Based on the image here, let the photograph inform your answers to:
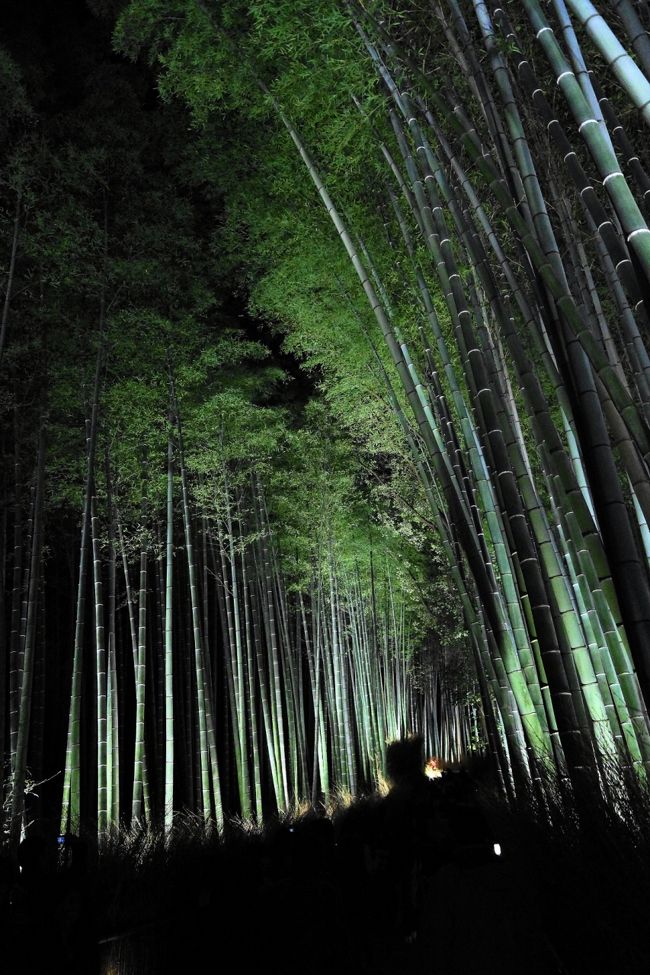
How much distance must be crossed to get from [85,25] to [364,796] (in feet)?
28.7

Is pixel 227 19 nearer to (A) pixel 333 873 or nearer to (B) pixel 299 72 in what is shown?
(B) pixel 299 72

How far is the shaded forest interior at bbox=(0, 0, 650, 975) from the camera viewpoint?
2145 mm

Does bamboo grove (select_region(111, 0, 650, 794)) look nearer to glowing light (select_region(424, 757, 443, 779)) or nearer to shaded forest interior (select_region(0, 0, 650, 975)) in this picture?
shaded forest interior (select_region(0, 0, 650, 975))

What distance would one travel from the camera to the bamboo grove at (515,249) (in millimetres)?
1894

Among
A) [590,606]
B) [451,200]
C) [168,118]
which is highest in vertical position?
[168,118]

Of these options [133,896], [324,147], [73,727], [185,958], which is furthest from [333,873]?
[324,147]

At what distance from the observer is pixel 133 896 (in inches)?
139

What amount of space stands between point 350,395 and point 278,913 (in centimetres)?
571

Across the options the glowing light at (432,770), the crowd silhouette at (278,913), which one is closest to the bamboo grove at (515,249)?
the crowd silhouette at (278,913)

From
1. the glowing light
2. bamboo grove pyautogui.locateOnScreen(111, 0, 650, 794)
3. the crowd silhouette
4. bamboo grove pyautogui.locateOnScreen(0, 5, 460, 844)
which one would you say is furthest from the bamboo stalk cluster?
the glowing light

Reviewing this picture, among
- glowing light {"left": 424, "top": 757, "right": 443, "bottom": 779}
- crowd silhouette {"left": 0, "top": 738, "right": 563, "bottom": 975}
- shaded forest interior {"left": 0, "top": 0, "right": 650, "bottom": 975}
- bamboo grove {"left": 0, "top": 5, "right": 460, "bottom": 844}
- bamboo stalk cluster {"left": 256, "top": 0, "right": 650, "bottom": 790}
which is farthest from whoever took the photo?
glowing light {"left": 424, "top": 757, "right": 443, "bottom": 779}

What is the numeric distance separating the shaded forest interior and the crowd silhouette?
1.8 inches

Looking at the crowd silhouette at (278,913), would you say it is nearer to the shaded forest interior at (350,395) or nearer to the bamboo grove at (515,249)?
the shaded forest interior at (350,395)

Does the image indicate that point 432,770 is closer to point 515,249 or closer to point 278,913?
point 278,913
